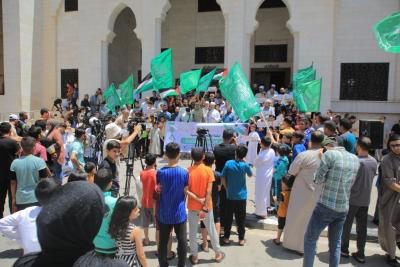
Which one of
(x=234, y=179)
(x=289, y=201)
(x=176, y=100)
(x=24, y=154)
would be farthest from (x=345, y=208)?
(x=176, y=100)

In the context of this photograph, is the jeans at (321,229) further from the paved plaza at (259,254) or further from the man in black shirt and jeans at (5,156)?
the man in black shirt and jeans at (5,156)

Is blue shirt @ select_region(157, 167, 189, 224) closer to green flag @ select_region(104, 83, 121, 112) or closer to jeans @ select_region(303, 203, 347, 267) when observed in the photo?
jeans @ select_region(303, 203, 347, 267)

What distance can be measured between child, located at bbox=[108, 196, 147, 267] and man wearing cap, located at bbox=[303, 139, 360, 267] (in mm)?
2110

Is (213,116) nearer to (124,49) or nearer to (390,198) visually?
(390,198)

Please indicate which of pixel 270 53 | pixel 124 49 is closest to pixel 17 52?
pixel 124 49

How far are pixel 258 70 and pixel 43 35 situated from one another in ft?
41.6

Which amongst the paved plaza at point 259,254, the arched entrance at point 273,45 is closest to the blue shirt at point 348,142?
the paved plaza at point 259,254

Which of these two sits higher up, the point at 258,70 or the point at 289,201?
the point at 258,70

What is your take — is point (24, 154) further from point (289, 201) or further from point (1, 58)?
point (1, 58)

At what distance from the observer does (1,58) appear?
23172 mm

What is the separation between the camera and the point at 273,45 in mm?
21250

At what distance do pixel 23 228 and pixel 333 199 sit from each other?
126 inches

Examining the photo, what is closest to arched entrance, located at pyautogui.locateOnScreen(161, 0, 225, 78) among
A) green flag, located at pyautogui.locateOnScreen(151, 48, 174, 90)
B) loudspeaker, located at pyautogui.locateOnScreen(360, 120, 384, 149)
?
green flag, located at pyautogui.locateOnScreen(151, 48, 174, 90)

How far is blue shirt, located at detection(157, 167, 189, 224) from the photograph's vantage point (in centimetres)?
426
